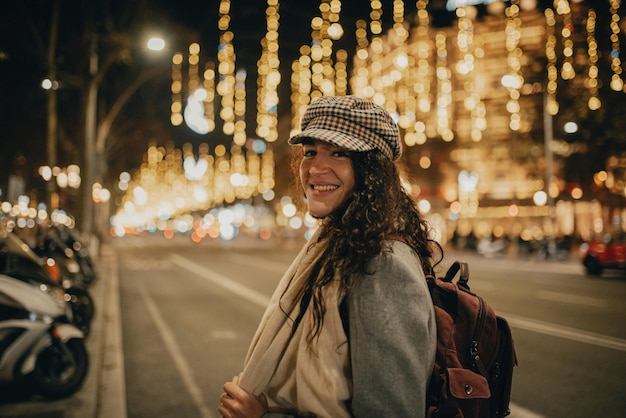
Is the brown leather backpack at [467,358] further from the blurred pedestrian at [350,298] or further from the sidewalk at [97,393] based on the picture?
the sidewalk at [97,393]

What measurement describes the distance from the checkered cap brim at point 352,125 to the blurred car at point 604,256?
19.0m

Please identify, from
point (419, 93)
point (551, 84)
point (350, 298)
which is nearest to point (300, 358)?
point (350, 298)

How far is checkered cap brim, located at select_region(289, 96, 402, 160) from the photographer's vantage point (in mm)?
1811

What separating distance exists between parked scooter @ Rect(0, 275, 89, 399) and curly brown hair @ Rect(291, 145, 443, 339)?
4483 millimetres

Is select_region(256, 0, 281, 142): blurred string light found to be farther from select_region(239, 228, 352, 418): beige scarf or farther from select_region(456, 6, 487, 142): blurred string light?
select_region(239, 228, 352, 418): beige scarf

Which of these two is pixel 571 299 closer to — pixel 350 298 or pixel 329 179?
pixel 329 179

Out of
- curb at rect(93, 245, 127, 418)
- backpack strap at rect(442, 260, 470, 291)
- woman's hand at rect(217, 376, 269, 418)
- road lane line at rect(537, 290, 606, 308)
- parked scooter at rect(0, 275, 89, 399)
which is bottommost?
road lane line at rect(537, 290, 606, 308)

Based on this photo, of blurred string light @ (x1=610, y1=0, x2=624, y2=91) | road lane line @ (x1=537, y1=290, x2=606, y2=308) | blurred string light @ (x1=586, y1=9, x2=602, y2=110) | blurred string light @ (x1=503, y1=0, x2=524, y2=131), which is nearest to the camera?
road lane line @ (x1=537, y1=290, x2=606, y2=308)

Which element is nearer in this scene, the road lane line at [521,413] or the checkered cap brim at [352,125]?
the checkered cap brim at [352,125]

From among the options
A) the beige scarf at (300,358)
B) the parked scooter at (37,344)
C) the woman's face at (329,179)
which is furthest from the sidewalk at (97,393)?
the woman's face at (329,179)

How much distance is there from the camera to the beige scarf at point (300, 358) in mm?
1647

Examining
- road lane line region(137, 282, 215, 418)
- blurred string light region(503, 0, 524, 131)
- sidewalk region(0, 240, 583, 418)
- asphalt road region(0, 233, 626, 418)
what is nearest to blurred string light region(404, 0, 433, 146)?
blurred string light region(503, 0, 524, 131)

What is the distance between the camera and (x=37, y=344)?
217 inches

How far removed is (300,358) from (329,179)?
587 mm
